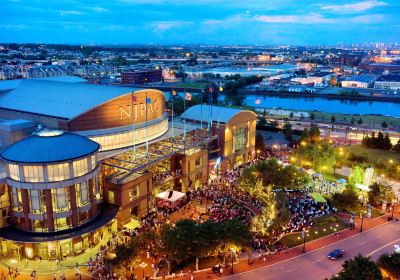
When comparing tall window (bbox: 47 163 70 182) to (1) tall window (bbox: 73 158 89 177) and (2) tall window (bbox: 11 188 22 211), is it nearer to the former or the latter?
(1) tall window (bbox: 73 158 89 177)

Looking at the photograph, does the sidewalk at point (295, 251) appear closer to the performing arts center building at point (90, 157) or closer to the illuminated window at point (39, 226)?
the performing arts center building at point (90, 157)

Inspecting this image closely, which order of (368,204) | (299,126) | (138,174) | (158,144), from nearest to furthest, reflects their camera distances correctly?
(138,174) → (368,204) → (158,144) → (299,126)

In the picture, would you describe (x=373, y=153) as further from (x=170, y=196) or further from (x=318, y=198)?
(x=170, y=196)

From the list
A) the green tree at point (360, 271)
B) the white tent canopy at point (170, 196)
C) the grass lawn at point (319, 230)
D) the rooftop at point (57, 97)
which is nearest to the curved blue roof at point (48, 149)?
the rooftop at point (57, 97)

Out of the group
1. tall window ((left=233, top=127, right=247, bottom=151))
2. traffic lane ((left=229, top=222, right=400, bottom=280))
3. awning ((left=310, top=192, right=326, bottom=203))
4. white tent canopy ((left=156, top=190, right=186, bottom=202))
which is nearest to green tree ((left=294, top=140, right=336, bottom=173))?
tall window ((left=233, top=127, right=247, bottom=151))

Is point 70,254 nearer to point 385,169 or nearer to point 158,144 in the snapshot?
point 158,144

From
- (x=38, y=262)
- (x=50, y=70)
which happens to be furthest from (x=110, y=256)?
(x=50, y=70)
